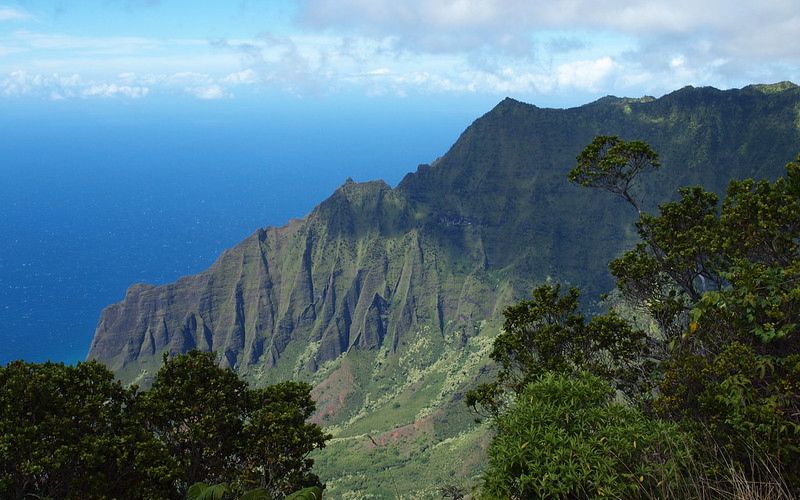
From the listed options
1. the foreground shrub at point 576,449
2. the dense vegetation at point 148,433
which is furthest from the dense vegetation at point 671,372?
the dense vegetation at point 148,433

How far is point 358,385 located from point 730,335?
7227 inches

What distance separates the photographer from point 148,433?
2620 centimetres

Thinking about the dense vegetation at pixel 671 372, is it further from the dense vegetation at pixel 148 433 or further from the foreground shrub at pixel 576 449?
the dense vegetation at pixel 148 433

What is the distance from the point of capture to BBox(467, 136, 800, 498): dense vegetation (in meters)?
16.5

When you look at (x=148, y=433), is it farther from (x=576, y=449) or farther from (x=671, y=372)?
(x=671, y=372)

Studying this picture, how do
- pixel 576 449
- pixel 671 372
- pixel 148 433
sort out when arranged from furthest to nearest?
pixel 148 433 < pixel 671 372 < pixel 576 449

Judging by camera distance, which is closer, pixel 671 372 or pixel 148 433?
pixel 671 372

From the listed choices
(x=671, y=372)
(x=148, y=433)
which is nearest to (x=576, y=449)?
(x=671, y=372)

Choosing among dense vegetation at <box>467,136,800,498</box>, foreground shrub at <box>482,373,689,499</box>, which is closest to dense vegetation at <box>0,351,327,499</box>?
dense vegetation at <box>467,136,800,498</box>

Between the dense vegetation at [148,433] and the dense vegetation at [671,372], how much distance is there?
32.5 feet

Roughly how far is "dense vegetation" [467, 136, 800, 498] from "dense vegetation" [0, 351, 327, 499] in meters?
9.91

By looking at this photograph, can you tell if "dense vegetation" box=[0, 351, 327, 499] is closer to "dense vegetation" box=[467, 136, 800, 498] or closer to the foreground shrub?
"dense vegetation" box=[467, 136, 800, 498]

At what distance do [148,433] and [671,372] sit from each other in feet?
71.3

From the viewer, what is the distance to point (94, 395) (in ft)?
86.0
